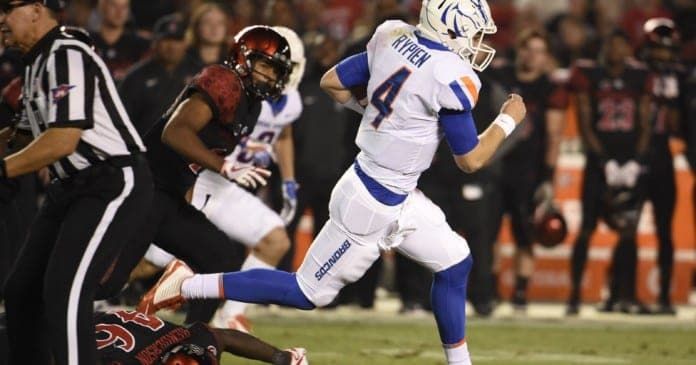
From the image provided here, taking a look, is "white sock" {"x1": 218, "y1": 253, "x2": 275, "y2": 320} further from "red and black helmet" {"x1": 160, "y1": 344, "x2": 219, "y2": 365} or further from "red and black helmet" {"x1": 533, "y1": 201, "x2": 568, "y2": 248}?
"red and black helmet" {"x1": 533, "y1": 201, "x2": 568, "y2": 248}

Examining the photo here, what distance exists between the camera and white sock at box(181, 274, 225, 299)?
6.88 metres

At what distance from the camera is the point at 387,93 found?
656 centimetres

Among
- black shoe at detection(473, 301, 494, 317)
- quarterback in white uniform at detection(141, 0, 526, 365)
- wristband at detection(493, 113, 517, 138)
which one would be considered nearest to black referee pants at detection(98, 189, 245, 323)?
quarterback in white uniform at detection(141, 0, 526, 365)

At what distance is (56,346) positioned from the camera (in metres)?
5.68

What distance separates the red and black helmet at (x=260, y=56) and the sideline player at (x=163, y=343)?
1353 millimetres

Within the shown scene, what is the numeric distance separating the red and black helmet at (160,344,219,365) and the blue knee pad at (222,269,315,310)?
51cm

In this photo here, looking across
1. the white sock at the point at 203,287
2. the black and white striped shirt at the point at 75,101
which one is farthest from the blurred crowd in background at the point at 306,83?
the black and white striped shirt at the point at 75,101

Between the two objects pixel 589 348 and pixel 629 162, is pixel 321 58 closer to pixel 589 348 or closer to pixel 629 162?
pixel 629 162

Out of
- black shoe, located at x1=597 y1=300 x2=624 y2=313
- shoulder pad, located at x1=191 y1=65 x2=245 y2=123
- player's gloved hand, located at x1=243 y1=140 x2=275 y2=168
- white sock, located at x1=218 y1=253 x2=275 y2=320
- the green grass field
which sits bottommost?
black shoe, located at x1=597 y1=300 x2=624 y2=313

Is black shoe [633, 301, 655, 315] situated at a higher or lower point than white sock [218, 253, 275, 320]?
lower

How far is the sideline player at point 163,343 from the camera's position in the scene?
20.8ft

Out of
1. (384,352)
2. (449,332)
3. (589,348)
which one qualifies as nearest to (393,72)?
(449,332)

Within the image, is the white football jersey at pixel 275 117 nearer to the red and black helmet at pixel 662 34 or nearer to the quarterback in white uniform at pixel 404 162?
the quarterback in white uniform at pixel 404 162

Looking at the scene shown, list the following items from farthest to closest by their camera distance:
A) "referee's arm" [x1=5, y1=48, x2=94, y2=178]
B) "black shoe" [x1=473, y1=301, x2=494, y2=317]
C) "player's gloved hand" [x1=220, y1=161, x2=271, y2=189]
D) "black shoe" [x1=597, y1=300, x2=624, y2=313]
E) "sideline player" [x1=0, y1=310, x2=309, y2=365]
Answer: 1. "black shoe" [x1=597, y1=300, x2=624, y2=313]
2. "black shoe" [x1=473, y1=301, x2=494, y2=317]
3. "player's gloved hand" [x1=220, y1=161, x2=271, y2=189]
4. "sideline player" [x1=0, y1=310, x2=309, y2=365]
5. "referee's arm" [x1=5, y1=48, x2=94, y2=178]
